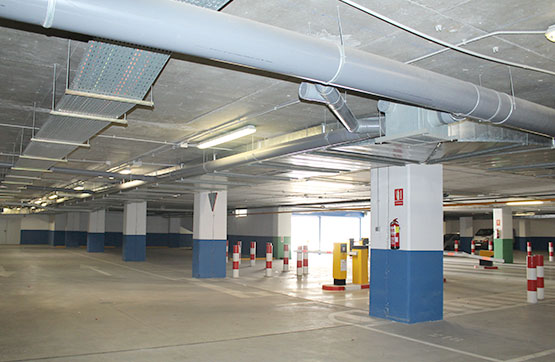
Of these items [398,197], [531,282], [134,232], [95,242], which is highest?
[398,197]

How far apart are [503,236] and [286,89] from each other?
2138cm

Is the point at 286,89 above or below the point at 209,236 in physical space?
above

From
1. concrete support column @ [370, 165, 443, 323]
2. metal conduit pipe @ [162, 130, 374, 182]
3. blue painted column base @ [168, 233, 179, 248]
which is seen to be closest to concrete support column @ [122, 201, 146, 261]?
metal conduit pipe @ [162, 130, 374, 182]

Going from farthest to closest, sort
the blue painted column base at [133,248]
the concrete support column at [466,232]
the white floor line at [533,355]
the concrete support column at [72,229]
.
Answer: the concrete support column at [466,232], the concrete support column at [72,229], the blue painted column base at [133,248], the white floor line at [533,355]

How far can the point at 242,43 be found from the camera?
3248mm

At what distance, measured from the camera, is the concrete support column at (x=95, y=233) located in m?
30.8

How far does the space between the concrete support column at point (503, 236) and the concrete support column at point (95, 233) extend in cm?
2371

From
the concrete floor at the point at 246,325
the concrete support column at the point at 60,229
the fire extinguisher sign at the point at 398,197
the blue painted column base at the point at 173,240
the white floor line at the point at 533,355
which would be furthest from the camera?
the blue painted column base at the point at 173,240

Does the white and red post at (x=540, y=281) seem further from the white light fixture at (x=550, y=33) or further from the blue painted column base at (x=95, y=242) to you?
the blue painted column base at (x=95, y=242)

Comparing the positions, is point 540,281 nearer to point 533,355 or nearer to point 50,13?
point 533,355

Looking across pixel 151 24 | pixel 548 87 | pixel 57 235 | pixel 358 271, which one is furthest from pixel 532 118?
pixel 57 235

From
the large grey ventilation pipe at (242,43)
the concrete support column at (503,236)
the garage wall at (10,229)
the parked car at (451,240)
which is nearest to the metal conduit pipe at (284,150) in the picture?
the large grey ventilation pipe at (242,43)

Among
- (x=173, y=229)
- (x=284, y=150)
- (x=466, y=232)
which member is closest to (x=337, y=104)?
(x=284, y=150)

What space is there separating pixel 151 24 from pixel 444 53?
333cm
